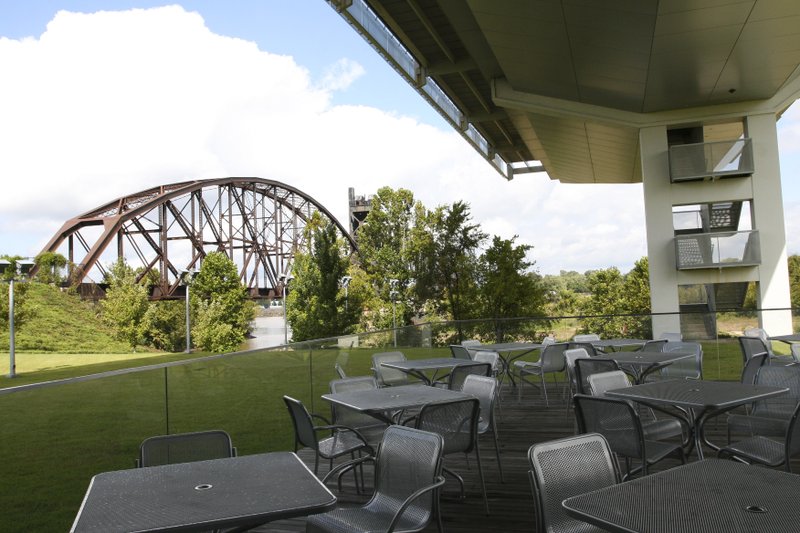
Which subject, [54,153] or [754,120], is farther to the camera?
[54,153]

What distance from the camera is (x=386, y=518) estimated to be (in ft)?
11.0

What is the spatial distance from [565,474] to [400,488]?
0.90 m

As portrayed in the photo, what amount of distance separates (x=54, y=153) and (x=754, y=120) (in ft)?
310

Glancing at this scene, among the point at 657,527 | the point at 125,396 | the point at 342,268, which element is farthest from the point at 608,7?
the point at 342,268

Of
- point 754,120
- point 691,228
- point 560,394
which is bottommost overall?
point 560,394

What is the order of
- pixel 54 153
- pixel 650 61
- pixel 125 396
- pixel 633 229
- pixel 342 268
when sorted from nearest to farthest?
pixel 125 396
pixel 650 61
pixel 342 268
pixel 633 229
pixel 54 153

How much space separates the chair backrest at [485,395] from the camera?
5367mm

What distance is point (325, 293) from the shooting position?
32656 millimetres

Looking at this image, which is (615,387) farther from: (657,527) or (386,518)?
(657,527)

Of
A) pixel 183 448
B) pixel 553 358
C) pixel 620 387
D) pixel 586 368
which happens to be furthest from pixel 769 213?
pixel 183 448

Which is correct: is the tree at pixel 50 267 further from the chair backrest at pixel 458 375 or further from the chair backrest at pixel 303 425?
the chair backrest at pixel 303 425

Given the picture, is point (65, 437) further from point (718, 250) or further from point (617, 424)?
point (718, 250)

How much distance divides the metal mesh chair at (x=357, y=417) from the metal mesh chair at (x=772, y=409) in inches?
112

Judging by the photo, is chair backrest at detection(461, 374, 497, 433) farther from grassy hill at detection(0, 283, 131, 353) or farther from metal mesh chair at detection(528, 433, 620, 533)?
grassy hill at detection(0, 283, 131, 353)
